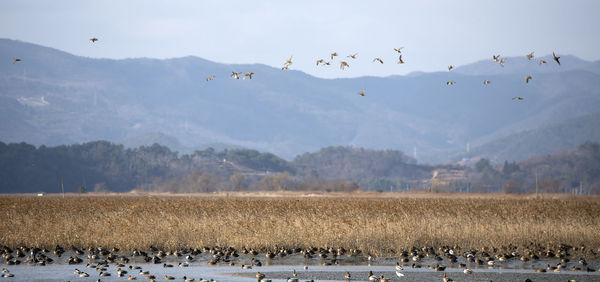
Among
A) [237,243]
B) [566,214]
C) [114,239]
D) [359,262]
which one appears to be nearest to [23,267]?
[114,239]

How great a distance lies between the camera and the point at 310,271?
24.3 metres

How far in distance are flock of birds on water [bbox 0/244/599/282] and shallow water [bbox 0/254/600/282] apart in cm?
15

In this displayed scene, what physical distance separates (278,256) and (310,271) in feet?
11.3

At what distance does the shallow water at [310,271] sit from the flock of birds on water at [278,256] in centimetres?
15

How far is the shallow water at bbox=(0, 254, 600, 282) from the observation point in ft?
74.1

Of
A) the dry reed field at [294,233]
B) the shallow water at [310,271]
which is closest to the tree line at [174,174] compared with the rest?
the dry reed field at [294,233]

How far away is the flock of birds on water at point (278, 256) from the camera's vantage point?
78.9 ft

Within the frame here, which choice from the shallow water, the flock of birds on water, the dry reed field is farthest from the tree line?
the shallow water

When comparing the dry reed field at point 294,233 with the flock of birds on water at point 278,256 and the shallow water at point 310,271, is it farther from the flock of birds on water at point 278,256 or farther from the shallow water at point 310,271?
the shallow water at point 310,271

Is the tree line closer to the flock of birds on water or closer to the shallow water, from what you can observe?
the flock of birds on water

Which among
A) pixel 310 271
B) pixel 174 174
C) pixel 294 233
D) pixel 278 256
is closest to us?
pixel 310 271

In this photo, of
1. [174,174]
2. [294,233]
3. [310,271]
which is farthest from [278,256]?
[174,174]

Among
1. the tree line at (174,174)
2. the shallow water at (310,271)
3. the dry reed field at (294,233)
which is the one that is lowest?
the shallow water at (310,271)

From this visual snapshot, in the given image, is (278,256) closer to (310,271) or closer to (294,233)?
(294,233)
